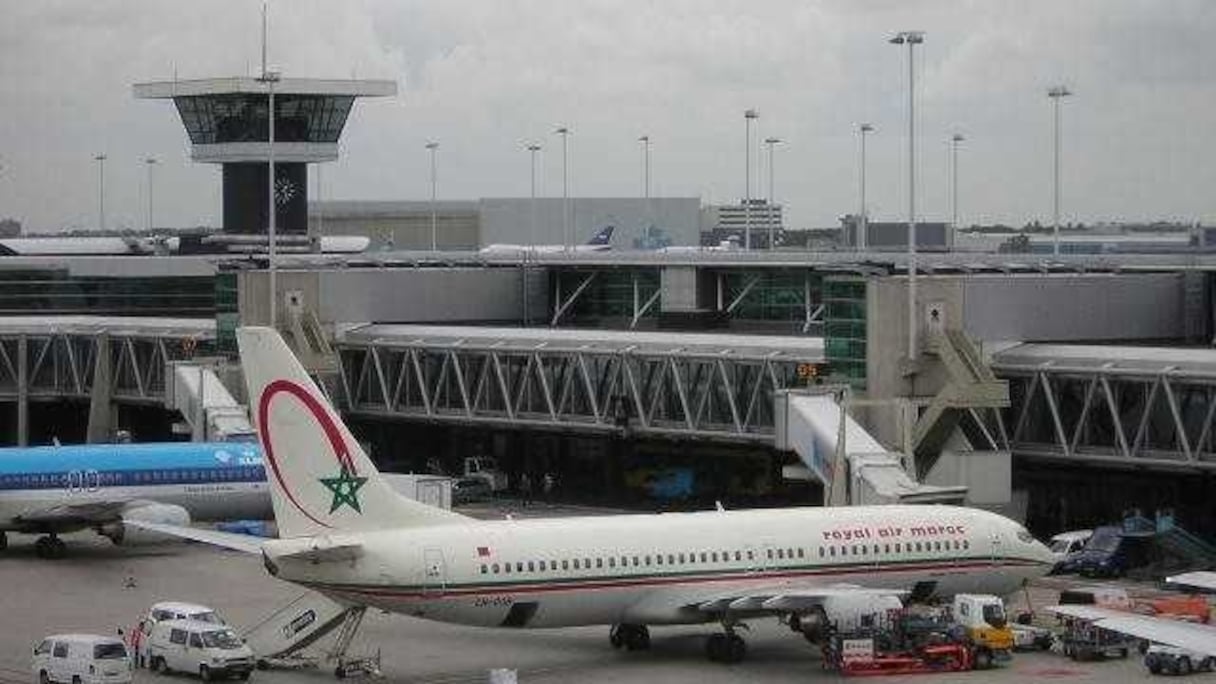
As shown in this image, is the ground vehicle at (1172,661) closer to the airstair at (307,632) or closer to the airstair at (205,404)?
the airstair at (307,632)

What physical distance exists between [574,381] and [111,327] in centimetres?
3203

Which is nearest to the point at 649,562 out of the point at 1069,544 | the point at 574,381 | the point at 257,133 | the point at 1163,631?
the point at 1163,631

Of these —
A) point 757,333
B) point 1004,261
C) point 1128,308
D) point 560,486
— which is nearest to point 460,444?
point 560,486

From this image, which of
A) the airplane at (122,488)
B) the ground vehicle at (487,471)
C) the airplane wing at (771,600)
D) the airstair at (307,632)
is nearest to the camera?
the airstair at (307,632)

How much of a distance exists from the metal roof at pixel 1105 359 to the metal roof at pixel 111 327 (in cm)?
4668

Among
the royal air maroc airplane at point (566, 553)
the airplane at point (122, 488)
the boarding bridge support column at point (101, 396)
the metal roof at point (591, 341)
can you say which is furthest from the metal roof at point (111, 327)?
the royal air maroc airplane at point (566, 553)

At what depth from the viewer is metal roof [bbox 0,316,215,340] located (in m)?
128

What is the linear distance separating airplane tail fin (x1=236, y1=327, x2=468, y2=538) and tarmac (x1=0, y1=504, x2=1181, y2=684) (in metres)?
4.27

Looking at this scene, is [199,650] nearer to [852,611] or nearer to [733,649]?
[733,649]

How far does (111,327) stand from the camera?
131750 mm

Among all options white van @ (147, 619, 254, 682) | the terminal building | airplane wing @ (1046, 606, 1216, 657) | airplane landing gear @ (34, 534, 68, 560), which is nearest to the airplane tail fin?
white van @ (147, 619, 254, 682)

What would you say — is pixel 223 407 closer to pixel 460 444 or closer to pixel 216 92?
pixel 460 444

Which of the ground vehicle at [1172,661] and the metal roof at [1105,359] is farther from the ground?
the metal roof at [1105,359]

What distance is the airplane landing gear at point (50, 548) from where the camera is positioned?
9475 centimetres
